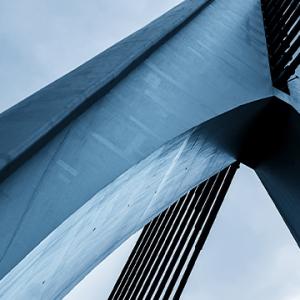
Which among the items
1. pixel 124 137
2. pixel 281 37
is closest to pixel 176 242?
pixel 281 37

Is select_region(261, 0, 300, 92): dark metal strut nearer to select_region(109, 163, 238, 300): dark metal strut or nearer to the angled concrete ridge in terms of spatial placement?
the angled concrete ridge

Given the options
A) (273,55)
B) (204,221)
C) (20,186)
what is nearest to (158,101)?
(20,186)

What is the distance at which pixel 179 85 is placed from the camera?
14.1 ft

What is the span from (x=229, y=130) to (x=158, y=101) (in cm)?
206

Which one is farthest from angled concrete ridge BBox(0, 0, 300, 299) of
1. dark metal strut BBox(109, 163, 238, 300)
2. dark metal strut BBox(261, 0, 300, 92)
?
dark metal strut BBox(109, 163, 238, 300)

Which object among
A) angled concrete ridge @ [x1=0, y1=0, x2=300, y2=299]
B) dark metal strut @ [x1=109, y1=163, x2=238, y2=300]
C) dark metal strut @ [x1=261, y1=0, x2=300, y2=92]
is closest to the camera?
angled concrete ridge @ [x1=0, y1=0, x2=300, y2=299]

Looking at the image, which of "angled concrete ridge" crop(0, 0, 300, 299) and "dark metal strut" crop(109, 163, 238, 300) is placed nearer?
"angled concrete ridge" crop(0, 0, 300, 299)

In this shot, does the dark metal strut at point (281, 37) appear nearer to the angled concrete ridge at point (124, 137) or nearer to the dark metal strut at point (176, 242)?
the angled concrete ridge at point (124, 137)

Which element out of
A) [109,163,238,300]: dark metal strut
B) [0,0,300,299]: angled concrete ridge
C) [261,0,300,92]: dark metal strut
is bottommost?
[109,163,238,300]: dark metal strut

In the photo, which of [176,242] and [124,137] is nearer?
[124,137]

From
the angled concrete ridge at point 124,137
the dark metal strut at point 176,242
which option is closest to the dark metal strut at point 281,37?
the angled concrete ridge at point 124,137

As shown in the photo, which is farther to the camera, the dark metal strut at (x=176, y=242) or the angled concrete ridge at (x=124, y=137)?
the dark metal strut at (x=176, y=242)

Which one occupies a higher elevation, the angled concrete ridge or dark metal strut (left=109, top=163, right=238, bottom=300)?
the angled concrete ridge

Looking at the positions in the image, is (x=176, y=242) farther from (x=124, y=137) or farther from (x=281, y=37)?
(x=124, y=137)
